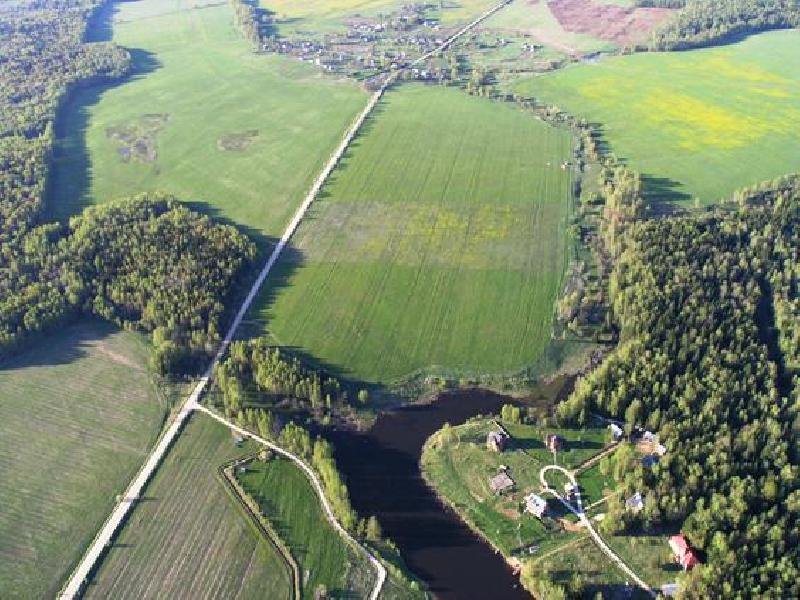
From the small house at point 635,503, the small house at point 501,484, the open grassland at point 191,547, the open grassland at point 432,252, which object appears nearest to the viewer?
the open grassland at point 191,547

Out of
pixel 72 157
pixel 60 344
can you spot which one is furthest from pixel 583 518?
pixel 72 157

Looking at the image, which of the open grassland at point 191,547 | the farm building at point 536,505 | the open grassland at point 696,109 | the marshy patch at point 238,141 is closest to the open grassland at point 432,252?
the open grassland at point 696,109

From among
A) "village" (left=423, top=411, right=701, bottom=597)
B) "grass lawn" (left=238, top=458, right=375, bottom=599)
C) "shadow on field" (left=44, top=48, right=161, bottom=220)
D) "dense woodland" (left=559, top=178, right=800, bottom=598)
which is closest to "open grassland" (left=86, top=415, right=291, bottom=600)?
"grass lawn" (left=238, top=458, right=375, bottom=599)

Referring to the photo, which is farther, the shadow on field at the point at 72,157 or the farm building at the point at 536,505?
the shadow on field at the point at 72,157

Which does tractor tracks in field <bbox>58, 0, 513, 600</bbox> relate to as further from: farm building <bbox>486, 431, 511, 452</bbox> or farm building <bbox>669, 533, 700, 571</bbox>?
farm building <bbox>669, 533, 700, 571</bbox>

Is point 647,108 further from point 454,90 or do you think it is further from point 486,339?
point 486,339

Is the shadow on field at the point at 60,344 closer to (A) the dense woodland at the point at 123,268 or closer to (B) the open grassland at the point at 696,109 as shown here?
(A) the dense woodland at the point at 123,268
